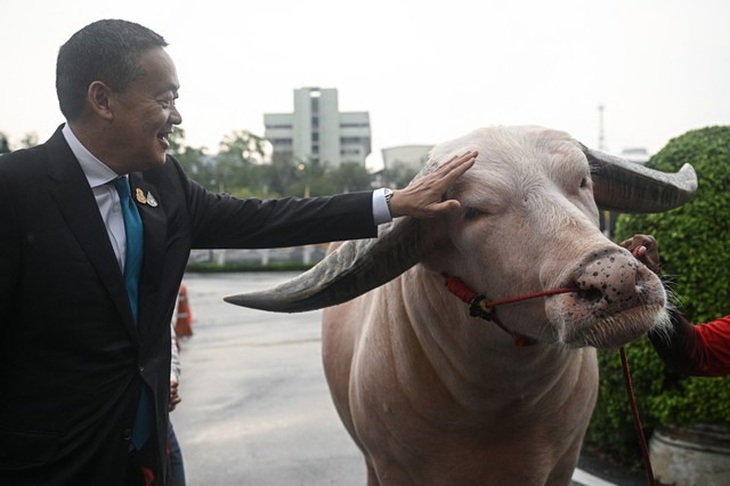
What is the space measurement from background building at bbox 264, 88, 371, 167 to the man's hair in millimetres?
99630

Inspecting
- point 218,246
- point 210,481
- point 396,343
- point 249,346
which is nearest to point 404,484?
point 396,343

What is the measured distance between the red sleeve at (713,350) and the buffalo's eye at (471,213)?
48.4 inches

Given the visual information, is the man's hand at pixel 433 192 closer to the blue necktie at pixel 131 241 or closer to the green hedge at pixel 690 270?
the blue necktie at pixel 131 241

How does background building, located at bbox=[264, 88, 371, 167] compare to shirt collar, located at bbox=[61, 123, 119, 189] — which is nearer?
shirt collar, located at bbox=[61, 123, 119, 189]

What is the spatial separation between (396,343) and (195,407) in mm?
5826

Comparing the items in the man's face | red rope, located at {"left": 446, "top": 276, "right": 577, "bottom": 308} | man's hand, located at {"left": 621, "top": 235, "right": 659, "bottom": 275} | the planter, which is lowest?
the planter

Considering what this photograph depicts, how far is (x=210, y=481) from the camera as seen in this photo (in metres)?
5.79

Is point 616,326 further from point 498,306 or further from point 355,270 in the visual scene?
point 355,270

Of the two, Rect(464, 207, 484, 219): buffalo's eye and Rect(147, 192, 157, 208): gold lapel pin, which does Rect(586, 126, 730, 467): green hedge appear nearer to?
Rect(464, 207, 484, 219): buffalo's eye

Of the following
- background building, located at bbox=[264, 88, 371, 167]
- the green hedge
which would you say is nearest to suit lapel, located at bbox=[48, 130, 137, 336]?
the green hedge

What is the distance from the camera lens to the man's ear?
2.09m

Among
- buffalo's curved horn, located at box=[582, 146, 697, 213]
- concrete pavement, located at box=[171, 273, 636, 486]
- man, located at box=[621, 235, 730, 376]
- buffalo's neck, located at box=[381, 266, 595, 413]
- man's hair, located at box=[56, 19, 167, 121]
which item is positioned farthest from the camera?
concrete pavement, located at box=[171, 273, 636, 486]

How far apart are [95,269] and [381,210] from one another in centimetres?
104

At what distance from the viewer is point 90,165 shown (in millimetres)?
2146
